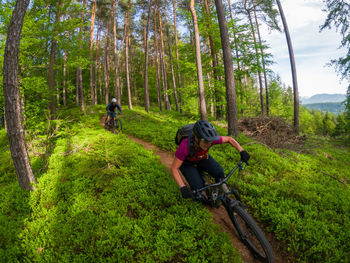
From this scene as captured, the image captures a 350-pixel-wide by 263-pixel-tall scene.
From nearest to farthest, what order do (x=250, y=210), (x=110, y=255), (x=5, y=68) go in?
(x=110, y=255)
(x=5, y=68)
(x=250, y=210)

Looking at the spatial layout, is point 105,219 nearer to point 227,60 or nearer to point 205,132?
point 205,132

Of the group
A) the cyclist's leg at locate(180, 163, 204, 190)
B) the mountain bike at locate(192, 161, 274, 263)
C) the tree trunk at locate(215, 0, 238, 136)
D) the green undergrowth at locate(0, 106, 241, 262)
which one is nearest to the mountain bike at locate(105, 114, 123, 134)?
the green undergrowth at locate(0, 106, 241, 262)

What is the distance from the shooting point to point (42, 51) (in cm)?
1054

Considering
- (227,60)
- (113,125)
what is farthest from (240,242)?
(113,125)

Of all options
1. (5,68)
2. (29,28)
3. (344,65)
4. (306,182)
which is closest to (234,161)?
(306,182)

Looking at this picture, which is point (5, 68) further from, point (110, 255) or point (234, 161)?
point (234, 161)

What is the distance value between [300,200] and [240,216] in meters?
2.37

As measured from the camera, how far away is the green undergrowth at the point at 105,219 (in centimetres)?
295

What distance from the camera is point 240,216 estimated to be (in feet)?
9.79

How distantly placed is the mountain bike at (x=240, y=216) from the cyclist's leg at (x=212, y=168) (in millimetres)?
359

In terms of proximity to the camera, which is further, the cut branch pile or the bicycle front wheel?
the cut branch pile

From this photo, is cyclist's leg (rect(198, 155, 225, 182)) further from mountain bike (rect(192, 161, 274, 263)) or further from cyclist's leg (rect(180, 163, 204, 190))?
mountain bike (rect(192, 161, 274, 263))

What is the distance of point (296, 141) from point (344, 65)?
28.3ft

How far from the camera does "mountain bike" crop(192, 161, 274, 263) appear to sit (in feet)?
9.14
